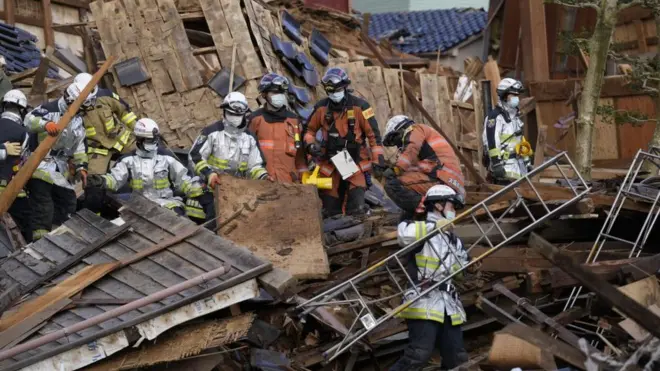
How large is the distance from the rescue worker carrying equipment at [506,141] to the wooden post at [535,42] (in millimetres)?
8722

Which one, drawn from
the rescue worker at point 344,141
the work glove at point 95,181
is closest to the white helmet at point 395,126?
the rescue worker at point 344,141

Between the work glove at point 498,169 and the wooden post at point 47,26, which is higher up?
the work glove at point 498,169

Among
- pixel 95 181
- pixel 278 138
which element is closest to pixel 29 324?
pixel 95 181

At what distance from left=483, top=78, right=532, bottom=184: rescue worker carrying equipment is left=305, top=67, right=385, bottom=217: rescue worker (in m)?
1.34

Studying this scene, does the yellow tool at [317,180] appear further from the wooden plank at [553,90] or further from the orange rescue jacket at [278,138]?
the wooden plank at [553,90]

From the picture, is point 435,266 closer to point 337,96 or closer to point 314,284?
point 314,284

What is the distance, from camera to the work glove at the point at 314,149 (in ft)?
41.5

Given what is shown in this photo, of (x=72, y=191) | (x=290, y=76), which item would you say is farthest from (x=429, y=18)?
(x=72, y=191)

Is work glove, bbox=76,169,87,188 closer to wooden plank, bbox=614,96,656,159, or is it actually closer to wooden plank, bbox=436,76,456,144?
wooden plank, bbox=436,76,456,144

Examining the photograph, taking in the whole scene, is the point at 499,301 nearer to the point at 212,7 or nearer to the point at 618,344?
the point at 618,344

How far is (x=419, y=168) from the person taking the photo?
35.1ft

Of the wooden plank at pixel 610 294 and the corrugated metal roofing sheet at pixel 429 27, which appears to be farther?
the corrugated metal roofing sheet at pixel 429 27

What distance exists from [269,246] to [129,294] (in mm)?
2120

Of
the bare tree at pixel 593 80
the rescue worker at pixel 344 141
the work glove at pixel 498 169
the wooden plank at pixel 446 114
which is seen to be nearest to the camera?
the work glove at pixel 498 169
